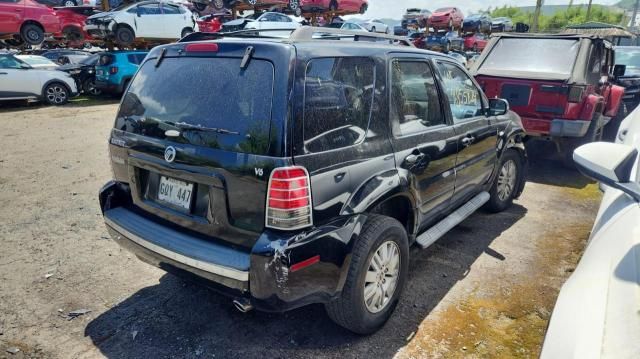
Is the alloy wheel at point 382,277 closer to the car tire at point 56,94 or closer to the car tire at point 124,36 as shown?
the car tire at point 56,94

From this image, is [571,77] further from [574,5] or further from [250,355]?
[574,5]

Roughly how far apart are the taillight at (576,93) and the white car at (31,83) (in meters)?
13.6

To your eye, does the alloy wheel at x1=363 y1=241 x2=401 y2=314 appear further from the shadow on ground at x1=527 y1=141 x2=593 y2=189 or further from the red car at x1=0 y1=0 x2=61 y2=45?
the red car at x1=0 y1=0 x2=61 y2=45

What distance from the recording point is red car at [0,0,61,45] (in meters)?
13.9

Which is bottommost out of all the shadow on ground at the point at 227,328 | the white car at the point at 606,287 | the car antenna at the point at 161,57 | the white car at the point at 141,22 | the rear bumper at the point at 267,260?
the shadow on ground at the point at 227,328

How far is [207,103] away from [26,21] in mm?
16519

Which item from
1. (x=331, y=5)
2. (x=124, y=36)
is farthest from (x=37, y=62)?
(x=331, y=5)

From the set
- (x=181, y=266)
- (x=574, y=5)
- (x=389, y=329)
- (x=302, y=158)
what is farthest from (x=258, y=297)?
(x=574, y=5)

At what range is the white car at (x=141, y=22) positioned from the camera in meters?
13.4

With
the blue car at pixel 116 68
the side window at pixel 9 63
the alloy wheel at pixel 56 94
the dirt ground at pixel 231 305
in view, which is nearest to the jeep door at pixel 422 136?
the dirt ground at pixel 231 305

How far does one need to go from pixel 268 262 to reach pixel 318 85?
3.29 feet

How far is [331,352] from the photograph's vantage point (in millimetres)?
2551

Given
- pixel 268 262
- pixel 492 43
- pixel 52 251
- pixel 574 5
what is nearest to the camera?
pixel 268 262

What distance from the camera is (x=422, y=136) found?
9.74 feet
